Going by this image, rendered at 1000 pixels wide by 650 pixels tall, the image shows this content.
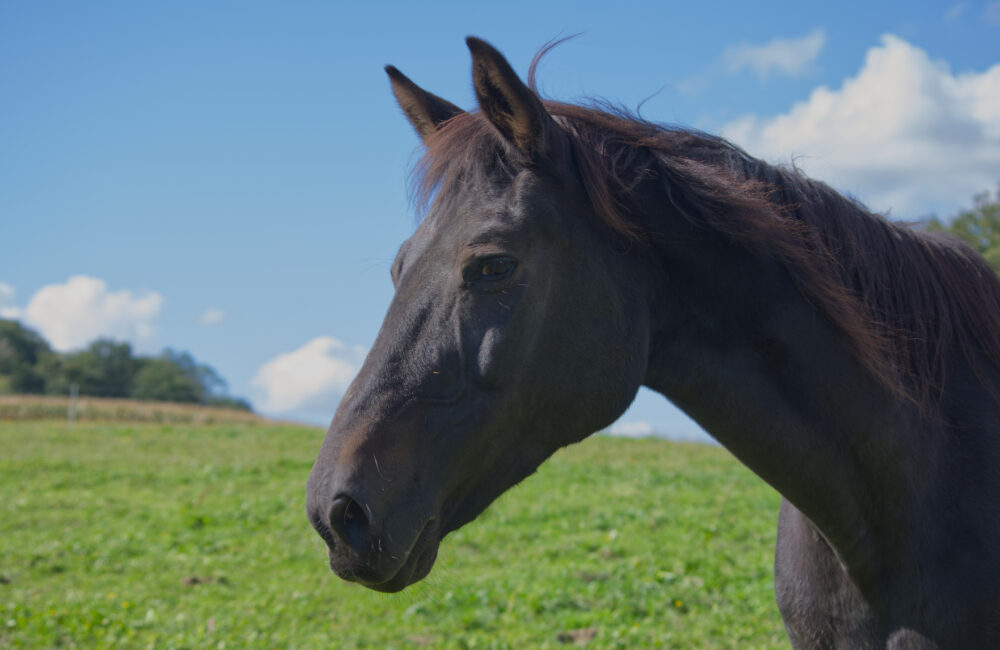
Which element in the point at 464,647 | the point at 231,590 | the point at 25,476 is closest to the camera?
the point at 464,647

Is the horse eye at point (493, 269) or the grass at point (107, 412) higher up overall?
the grass at point (107, 412)

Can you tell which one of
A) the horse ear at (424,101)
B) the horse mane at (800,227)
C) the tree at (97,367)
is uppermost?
the tree at (97,367)

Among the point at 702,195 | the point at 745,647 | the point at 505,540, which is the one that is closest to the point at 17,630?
the point at 505,540

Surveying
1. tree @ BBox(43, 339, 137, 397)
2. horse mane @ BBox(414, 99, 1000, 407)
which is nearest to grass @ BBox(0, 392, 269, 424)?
horse mane @ BBox(414, 99, 1000, 407)

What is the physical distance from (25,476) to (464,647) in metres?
13.4

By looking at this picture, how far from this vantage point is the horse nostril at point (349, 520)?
77.0 inches

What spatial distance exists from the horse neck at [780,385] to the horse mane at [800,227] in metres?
0.07

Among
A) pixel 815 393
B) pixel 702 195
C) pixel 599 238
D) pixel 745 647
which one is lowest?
pixel 745 647

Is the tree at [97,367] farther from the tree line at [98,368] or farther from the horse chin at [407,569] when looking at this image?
the horse chin at [407,569]

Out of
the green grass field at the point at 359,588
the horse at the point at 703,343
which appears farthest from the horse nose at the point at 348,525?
the green grass field at the point at 359,588

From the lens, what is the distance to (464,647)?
6.49 m

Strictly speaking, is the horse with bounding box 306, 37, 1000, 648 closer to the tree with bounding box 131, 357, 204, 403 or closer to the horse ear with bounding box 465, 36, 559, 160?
the horse ear with bounding box 465, 36, 559, 160

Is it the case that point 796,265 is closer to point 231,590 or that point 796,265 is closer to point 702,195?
point 702,195

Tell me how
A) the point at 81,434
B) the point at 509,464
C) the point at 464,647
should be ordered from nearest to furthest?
the point at 509,464, the point at 464,647, the point at 81,434
